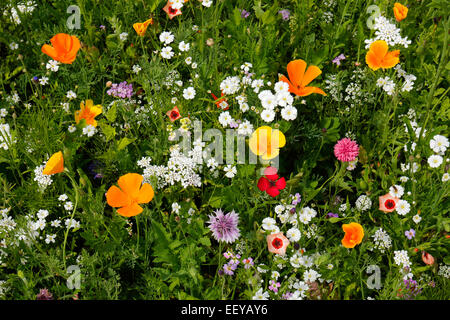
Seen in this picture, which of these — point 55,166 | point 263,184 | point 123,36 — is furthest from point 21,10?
point 263,184

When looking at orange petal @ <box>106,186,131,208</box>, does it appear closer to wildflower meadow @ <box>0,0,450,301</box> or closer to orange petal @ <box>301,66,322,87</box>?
wildflower meadow @ <box>0,0,450,301</box>

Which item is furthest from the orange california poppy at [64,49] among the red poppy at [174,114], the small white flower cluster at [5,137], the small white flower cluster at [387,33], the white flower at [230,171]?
the small white flower cluster at [387,33]

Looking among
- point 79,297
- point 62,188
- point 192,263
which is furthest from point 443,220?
point 62,188

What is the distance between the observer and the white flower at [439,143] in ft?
6.75

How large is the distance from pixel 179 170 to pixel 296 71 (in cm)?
77

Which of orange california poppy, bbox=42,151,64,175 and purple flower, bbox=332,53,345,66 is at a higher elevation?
purple flower, bbox=332,53,345,66

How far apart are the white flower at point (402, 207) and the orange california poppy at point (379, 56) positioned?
29.5 inches

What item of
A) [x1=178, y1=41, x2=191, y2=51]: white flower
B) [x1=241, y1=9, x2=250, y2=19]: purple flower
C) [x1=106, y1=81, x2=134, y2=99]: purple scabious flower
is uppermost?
[x1=241, y1=9, x2=250, y2=19]: purple flower

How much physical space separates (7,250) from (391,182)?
1.88 metres

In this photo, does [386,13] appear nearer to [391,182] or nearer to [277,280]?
[391,182]

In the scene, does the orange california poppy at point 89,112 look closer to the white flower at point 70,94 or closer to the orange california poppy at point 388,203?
the white flower at point 70,94

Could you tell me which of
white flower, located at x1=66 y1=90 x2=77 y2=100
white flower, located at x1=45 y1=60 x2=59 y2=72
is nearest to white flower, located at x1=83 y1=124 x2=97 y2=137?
white flower, located at x1=66 y1=90 x2=77 y2=100

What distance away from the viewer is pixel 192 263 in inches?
75.0

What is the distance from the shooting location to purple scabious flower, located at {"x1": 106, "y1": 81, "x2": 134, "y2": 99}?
252 cm
